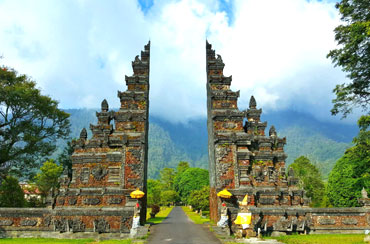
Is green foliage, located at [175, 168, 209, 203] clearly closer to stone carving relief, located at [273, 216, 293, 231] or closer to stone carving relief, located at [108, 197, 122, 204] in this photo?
stone carving relief, located at [108, 197, 122, 204]

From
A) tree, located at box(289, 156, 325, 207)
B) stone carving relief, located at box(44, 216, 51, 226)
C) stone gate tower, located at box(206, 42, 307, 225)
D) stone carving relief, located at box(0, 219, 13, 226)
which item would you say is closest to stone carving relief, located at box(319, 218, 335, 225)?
stone gate tower, located at box(206, 42, 307, 225)

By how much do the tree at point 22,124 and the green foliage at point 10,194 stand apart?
1197 mm

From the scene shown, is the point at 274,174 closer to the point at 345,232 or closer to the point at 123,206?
the point at 345,232

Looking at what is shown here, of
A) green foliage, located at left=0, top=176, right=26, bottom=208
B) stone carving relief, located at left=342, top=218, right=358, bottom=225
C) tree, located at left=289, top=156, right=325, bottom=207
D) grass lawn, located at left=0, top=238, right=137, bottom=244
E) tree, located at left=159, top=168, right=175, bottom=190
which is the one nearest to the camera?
grass lawn, located at left=0, top=238, right=137, bottom=244

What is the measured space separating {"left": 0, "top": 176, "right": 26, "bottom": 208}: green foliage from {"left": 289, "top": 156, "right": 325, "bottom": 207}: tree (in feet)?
129

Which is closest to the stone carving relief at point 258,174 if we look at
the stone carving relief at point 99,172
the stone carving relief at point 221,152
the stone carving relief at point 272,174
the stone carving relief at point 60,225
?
the stone carving relief at point 272,174

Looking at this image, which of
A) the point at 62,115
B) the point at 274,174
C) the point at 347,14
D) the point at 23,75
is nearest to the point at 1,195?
the point at 62,115

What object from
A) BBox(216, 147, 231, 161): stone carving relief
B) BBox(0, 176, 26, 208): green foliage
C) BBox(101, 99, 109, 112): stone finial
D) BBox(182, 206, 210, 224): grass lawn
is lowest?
BBox(182, 206, 210, 224): grass lawn

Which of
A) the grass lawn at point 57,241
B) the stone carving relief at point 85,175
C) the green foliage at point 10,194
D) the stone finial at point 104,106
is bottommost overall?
the grass lawn at point 57,241

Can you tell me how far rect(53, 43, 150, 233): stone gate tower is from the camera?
17609 millimetres

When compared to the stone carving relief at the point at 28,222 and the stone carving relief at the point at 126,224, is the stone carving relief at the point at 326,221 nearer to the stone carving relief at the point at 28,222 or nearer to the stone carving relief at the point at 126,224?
the stone carving relief at the point at 126,224

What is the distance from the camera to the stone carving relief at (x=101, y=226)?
17406mm

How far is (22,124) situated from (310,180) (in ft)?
154

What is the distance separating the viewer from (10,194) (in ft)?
91.7
